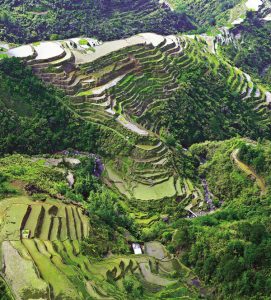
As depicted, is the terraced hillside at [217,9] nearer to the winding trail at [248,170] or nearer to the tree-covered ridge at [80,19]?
the tree-covered ridge at [80,19]

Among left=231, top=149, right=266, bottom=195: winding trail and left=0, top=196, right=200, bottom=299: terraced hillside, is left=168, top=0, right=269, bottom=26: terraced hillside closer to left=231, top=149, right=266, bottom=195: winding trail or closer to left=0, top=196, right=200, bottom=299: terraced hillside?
left=231, top=149, right=266, bottom=195: winding trail

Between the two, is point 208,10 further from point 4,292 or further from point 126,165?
point 4,292

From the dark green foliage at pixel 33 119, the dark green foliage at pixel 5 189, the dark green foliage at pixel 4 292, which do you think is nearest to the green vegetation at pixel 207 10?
the dark green foliage at pixel 33 119

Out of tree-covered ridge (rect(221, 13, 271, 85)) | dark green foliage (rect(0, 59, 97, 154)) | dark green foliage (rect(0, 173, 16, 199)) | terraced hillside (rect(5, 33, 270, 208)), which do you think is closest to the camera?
dark green foliage (rect(0, 173, 16, 199))

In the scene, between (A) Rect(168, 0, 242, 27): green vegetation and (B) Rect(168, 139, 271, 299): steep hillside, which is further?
(A) Rect(168, 0, 242, 27): green vegetation

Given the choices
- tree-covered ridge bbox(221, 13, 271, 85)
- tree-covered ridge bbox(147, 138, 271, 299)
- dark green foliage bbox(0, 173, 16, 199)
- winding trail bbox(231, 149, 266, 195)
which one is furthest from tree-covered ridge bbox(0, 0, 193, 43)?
winding trail bbox(231, 149, 266, 195)

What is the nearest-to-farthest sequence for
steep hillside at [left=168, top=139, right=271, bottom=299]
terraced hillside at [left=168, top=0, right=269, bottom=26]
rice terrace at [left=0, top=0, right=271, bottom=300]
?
1. rice terrace at [left=0, top=0, right=271, bottom=300]
2. steep hillside at [left=168, top=139, right=271, bottom=299]
3. terraced hillside at [left=168, top=0, right=269, bottom=26]
